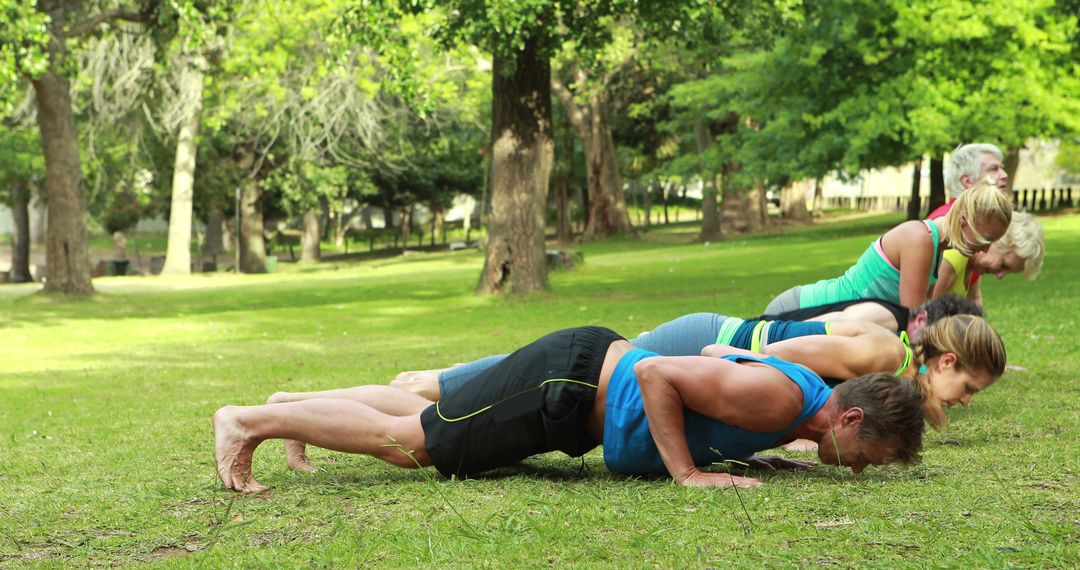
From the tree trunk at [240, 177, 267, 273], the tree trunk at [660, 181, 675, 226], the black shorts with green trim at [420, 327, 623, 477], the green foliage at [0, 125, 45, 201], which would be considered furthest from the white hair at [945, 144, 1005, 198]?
the tree trunk at [660, 181, 675, 226]

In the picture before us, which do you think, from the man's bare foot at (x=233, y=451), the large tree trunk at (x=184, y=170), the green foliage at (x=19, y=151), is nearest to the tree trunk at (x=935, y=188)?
the large tree trunk at (x=184, y=170)

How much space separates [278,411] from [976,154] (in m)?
5.06

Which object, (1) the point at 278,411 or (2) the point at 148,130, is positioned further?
(2) the point at 148,130

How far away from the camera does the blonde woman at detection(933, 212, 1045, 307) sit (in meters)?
7.47

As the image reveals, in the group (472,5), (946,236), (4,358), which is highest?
(472,5)

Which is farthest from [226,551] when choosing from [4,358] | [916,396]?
[4,358]

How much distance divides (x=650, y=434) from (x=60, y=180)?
20.5m

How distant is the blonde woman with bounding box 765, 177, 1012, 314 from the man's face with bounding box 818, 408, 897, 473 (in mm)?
2306

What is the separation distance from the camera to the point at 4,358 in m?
14.9

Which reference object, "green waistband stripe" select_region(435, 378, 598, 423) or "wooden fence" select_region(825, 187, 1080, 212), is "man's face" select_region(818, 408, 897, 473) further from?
"wooden fence" select_region(825, 187, 1080, 212)

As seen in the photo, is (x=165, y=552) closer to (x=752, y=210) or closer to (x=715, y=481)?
(x=715, y=481)

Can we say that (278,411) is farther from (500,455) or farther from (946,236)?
(946,236)

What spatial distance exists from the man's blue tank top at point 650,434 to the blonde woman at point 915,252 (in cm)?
222

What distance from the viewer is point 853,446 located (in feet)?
16.9
